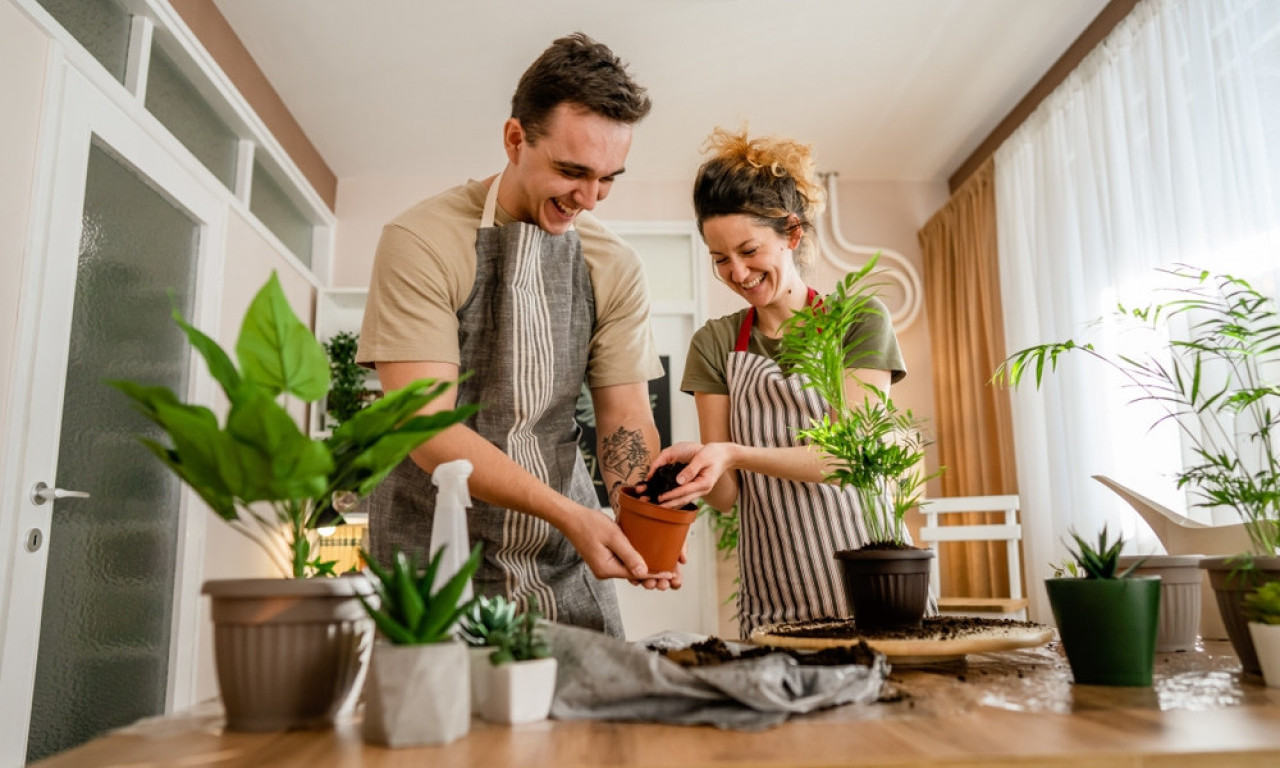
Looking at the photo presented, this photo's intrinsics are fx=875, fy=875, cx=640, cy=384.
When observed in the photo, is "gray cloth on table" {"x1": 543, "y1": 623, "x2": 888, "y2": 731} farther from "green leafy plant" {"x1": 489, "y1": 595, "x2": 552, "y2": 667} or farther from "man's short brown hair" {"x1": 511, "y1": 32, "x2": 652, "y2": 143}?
"man's short brown hair" {"x1": 511, "y1": 32, "x2": 652, "y2": 143}

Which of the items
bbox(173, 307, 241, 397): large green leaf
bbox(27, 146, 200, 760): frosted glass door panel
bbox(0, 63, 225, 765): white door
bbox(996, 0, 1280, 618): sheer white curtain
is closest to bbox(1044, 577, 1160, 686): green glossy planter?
bbox(173, 307, 241, 397): large green leaf

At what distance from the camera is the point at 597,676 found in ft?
2.44

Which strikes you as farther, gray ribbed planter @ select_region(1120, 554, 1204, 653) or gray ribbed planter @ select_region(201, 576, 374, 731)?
gray ribbed planter @ select_region(1120, 554, 1204, 653)

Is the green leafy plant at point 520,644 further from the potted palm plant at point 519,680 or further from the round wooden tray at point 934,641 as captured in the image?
the round wooden tray at point 934,641

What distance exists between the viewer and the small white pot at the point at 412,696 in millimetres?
636

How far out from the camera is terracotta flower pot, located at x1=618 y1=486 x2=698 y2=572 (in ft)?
3.90

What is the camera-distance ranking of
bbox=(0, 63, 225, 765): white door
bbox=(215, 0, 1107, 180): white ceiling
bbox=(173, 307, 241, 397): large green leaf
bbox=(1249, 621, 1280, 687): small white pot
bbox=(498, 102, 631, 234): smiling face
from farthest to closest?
1. bbox=(215, 0, 1107, 180): white ceiling
2. bbox=(0, 63, 225, 765): white door
3. bbox=(498, 102, 631, 234): smiling face
4. bbox=(1249, 621, 1280, 687): small white pot
5. bbox=(173, 307, 241, 397): large green leaf

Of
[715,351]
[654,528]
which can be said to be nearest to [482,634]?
[654,528]

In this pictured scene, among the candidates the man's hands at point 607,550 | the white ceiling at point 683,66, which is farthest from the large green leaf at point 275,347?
the white ceiling at point 683,66

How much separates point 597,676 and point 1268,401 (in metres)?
2.40

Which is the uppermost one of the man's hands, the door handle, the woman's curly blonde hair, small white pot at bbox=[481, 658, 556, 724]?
the woman's curly blonde hair

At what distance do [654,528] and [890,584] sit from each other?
31 cm

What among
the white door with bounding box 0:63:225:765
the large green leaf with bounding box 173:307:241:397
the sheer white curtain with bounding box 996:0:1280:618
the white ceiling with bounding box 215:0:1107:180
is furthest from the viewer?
the white ceiling with bounding box 215:0:1107:180

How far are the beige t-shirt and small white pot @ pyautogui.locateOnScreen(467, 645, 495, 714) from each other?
720 millimetres
